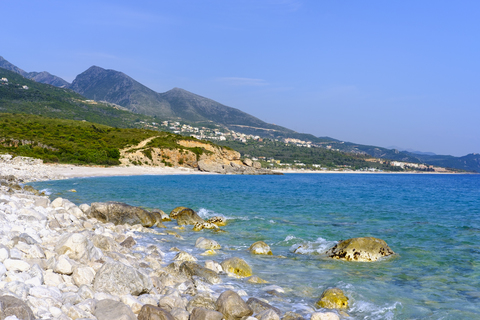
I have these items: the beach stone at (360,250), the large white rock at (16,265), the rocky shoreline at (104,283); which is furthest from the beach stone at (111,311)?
the beach stone at (360,250)

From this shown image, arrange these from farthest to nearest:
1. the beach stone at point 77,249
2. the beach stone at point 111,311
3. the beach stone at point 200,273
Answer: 1. the beach stone at point 200,273
2. the beach stone at point 77,249
3. the beach stone at point 111,311

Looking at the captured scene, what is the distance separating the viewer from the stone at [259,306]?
6954 mm

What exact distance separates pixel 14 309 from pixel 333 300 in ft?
21.0

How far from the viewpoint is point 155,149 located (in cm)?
8731

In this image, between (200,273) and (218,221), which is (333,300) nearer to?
(200,273)

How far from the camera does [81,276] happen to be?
6.45 metres

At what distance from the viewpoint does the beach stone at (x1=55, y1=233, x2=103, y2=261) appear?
762 centimetres

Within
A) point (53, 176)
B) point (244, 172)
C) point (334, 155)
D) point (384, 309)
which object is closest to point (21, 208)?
point (384, 309)

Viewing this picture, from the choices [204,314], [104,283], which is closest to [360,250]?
[204,314]

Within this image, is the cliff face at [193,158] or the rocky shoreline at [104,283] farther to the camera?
the cliff face at [193,158]

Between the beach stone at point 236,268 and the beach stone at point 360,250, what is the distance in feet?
13.0

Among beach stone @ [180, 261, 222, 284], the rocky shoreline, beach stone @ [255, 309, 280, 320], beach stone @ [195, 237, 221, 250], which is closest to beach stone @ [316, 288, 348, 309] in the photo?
the rocky shoreline

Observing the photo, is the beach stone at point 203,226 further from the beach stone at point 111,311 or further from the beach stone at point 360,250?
the beach stone at point 111,311

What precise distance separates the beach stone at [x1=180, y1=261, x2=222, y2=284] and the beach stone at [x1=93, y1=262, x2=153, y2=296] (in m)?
2.02
